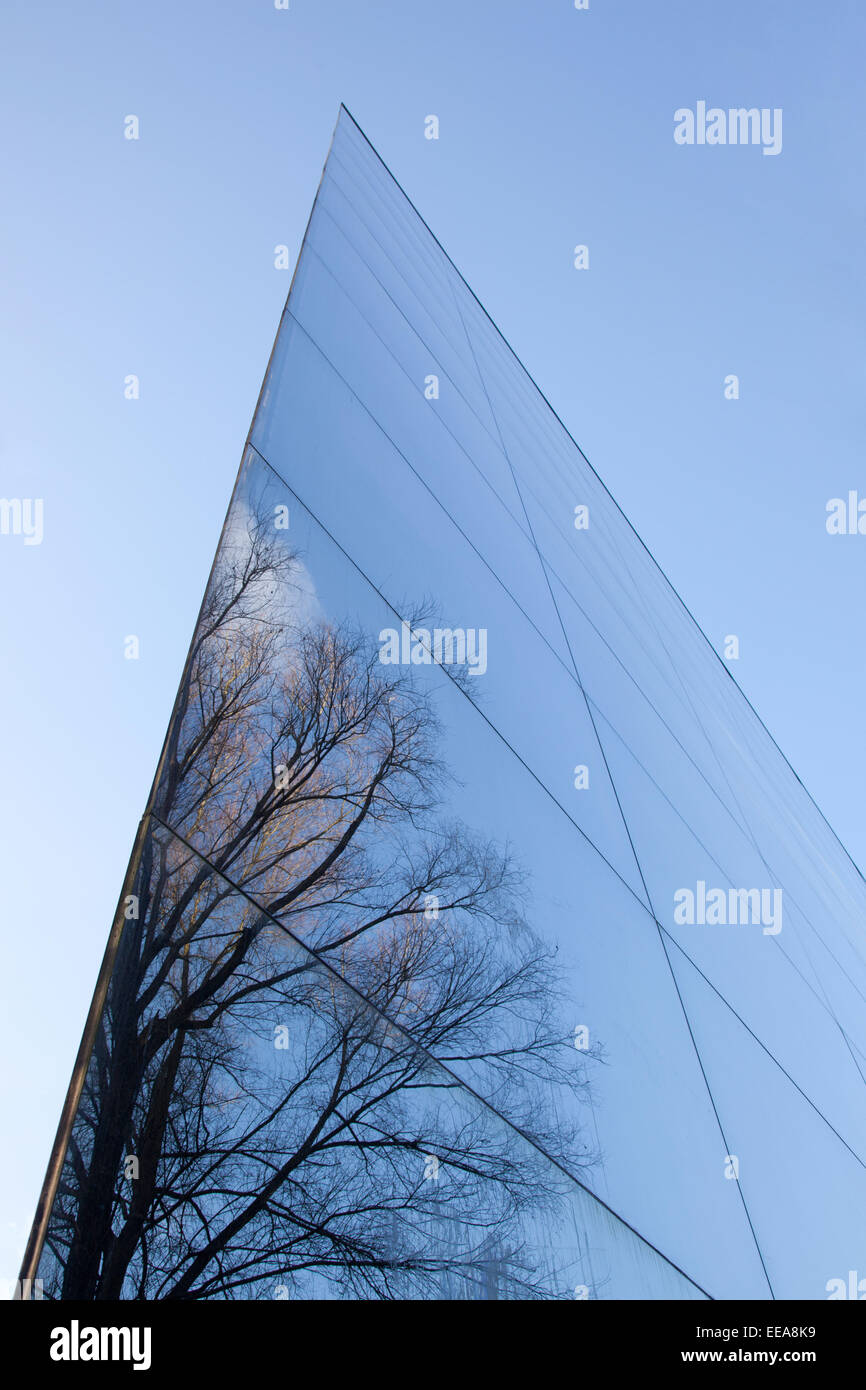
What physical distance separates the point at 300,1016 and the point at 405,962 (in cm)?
42

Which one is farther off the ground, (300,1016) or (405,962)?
(405,962)

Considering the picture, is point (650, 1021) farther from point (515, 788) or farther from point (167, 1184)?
point (167, 1184)

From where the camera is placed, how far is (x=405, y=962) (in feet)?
9.29

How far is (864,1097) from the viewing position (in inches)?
279

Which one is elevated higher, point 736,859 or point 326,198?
point 326,198

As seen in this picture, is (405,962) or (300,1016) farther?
(405,962)

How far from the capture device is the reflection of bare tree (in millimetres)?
2158

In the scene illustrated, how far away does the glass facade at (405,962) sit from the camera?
→ 2.26 meters

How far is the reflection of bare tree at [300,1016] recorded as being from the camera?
2.16 meters

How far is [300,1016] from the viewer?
8.15 ft
